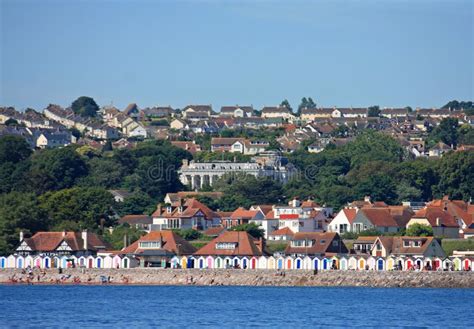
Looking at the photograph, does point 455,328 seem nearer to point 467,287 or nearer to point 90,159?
point 467,287

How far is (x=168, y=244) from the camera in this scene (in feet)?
328

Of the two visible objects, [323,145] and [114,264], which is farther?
[323,145]

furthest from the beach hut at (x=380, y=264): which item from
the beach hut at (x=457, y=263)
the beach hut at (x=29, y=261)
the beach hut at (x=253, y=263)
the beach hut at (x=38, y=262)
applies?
the beach hut at (x=29, y=261)

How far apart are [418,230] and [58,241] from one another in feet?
72.0

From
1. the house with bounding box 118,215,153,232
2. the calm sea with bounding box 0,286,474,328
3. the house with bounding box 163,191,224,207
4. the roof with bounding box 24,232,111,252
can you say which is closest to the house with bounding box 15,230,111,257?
the roof with bounding box 24,232,111,252

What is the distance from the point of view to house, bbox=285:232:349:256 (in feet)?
322

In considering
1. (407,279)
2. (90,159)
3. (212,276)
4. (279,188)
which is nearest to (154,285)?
(212,276)

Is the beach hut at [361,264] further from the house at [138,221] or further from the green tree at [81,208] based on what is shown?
the house at [138,221]

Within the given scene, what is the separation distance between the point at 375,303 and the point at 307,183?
6443 centimetres

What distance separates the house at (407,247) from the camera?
97.0 m

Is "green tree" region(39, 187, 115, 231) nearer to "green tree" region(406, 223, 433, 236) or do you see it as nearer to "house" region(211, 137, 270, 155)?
"green tree" region(406, 223, 433, 236)

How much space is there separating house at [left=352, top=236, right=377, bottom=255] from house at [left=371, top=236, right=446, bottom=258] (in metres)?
1.79

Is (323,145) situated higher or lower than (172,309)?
higher

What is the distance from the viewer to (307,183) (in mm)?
142250
